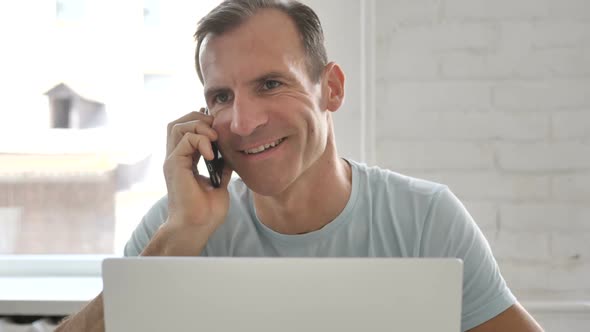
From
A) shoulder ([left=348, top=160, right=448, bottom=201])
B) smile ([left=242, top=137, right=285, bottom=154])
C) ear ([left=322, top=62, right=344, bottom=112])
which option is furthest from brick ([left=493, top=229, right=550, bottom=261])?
smile ([left=242, top=137, right=285, bottom=154])

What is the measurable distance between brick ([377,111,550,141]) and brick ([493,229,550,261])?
0.88 ft

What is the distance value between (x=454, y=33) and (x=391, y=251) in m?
0.78

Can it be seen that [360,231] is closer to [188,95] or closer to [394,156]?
[394,156]

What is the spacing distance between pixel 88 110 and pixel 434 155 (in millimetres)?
1073

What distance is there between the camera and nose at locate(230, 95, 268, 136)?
1.28 metres

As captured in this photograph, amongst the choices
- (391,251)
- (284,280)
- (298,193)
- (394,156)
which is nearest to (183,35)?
(394,156)

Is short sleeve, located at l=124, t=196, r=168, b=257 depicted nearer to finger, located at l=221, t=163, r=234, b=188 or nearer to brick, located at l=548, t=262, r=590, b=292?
finger, located at l=221, t=163, r=234, b=188

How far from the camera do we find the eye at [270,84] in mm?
1306

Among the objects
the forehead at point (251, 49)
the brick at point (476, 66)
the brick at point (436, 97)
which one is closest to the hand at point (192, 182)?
the forehead at point (251, 49)

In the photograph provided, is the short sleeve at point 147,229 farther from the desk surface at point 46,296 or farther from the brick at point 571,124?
the brick at point 571,124

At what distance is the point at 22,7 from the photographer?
212 centimetres

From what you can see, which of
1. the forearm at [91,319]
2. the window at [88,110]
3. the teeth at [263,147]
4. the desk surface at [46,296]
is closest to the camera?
the forearm at [91,319]

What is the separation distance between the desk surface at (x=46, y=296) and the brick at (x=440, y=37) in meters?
1.07

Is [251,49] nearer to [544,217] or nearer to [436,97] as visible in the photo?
[436,97]
